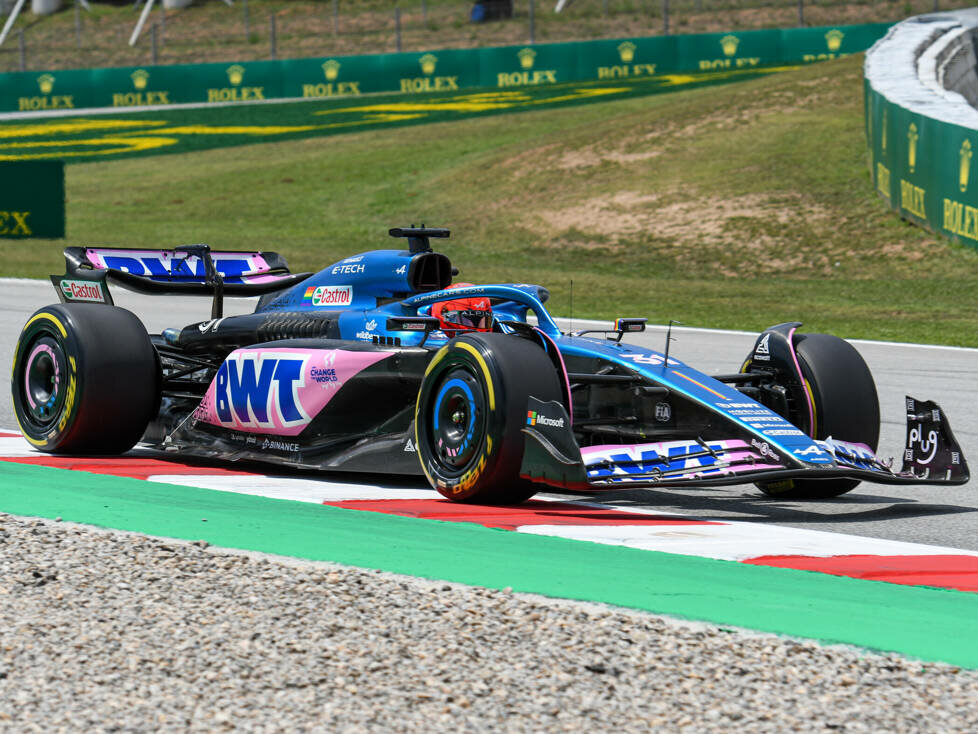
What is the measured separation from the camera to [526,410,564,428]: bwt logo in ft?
19.8

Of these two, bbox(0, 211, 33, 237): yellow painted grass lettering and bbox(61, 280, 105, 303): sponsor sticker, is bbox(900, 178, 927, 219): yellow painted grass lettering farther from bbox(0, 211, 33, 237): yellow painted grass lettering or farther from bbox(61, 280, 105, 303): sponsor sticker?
bbox(61, 280, 105, 303): sponsor sticker

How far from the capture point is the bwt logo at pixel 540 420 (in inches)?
238

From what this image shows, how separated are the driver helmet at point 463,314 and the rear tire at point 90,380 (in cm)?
164

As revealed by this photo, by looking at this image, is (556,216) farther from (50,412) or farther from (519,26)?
(519,26)

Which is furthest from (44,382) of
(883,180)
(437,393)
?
(883,180)

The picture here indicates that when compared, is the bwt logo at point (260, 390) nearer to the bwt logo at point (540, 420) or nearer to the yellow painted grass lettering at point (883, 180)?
the bwt logo at point (540, 420)

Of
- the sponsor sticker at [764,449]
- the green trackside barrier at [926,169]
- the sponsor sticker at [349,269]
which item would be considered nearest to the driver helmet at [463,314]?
the sponsor sticker at [349,269]

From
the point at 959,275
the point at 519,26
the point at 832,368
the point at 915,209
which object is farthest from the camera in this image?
the point at 519,26

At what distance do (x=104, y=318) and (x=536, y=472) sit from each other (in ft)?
9.55

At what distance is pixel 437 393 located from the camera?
657 cm

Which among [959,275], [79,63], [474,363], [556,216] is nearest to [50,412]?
[474,363]

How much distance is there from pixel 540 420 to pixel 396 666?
233 cm

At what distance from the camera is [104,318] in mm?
7832

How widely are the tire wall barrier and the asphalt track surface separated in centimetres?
565
